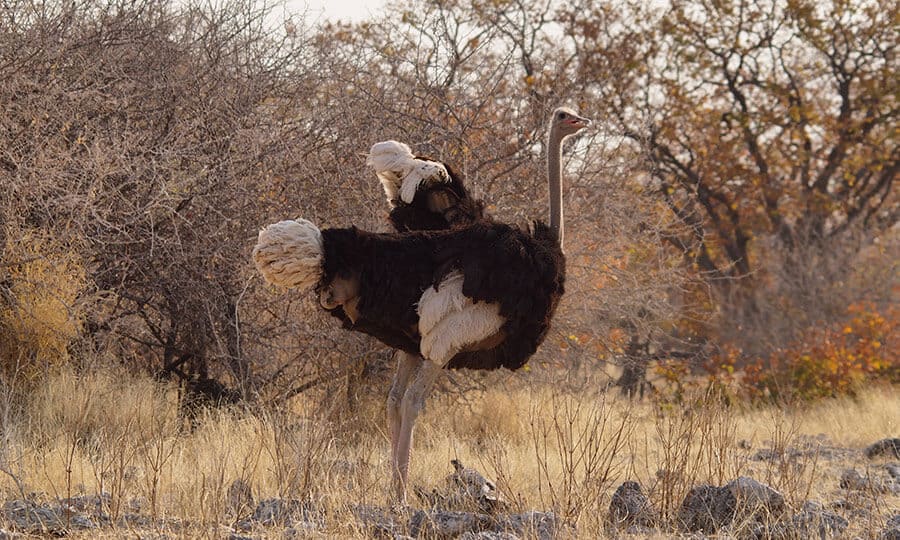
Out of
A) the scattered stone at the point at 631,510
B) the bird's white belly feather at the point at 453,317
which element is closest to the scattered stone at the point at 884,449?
the scattered stone at the point at 631,510

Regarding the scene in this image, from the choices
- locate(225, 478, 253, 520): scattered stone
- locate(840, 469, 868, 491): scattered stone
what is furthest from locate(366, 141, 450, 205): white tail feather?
locate(840, 469, 868, 491): scattered stone

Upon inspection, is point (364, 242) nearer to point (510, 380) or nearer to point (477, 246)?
point (477, 246)

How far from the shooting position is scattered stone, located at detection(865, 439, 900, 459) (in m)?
7.19

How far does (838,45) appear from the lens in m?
15.7

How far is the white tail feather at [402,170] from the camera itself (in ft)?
17.9

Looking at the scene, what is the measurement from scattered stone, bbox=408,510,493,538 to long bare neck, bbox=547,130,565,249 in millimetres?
1349

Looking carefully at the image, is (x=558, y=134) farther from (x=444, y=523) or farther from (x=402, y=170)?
(x=444, y=523)

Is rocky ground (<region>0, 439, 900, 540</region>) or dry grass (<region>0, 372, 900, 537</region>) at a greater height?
dry grass (<region>0, 372, 900, 537</region>)

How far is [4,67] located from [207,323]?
6.28 feet

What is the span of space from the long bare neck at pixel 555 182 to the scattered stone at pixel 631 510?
3.73ft

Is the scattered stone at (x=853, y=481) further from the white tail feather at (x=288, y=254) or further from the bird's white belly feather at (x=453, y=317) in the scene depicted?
the white tail feather at (x=288, y=254)

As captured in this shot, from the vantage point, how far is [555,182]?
18.8 ft

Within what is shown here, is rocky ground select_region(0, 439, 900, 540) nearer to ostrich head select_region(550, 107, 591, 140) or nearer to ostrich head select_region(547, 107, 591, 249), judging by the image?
ostrich head select_region(547, 107, 591, 249)

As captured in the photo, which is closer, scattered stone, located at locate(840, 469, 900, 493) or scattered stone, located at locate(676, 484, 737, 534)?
scattered stone, located at locate(676, 484, 737, 534)
